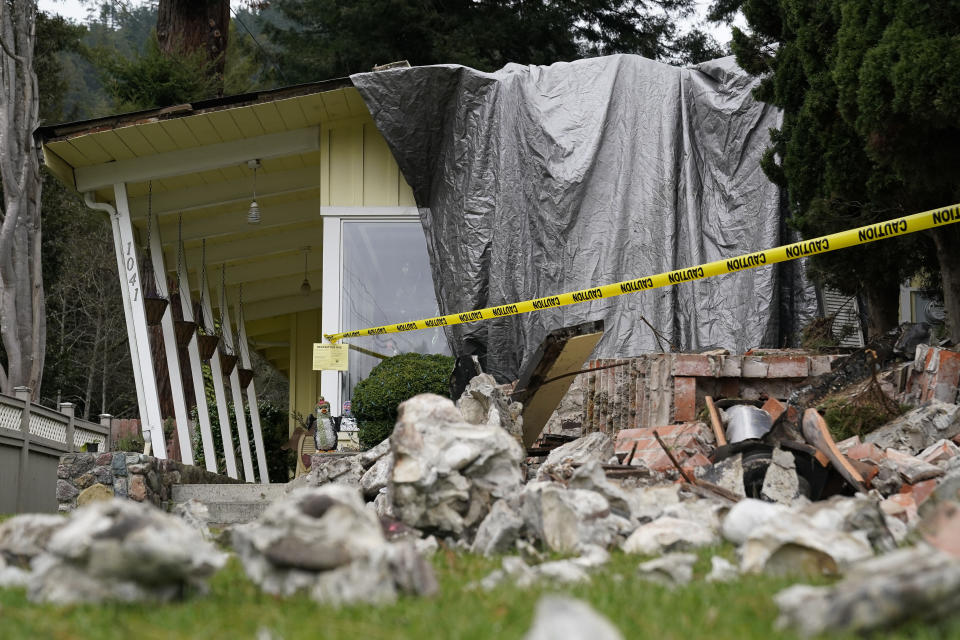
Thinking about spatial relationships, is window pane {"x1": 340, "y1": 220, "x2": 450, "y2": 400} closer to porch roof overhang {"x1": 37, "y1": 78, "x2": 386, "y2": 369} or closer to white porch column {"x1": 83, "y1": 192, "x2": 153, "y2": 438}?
porch roof overhang {"x1": 37, "y1": 78, "x2": 386, "y2": 369}

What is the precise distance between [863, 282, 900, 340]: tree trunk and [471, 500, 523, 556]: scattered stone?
18.5ft

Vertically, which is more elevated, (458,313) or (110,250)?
(110,250)

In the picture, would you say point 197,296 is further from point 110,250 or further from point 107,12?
point 107,12

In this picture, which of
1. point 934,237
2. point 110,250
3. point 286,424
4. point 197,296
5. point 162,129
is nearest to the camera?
point 934,237

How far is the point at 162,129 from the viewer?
1048 centimetres

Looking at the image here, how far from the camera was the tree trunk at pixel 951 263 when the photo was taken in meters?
7.00

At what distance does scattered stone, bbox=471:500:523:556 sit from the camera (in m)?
3.91

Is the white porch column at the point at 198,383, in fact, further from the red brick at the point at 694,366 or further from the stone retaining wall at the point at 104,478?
the red brick at the point at 694,366

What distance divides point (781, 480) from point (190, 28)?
13.1 metres

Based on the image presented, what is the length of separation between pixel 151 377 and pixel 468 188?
12.6 feet

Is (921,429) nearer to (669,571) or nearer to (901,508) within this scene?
(901,508)

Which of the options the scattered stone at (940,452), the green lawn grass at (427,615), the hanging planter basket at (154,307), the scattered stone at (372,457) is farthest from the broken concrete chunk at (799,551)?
the hanging planter basket at (154,307)

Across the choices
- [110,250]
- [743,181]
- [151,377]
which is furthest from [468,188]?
[110,250]

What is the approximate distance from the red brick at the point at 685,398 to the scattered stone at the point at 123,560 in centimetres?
514
